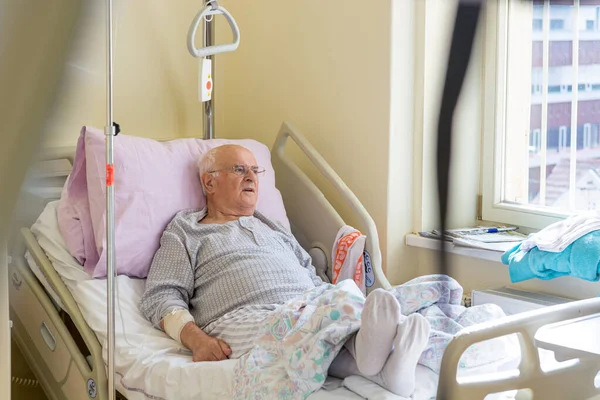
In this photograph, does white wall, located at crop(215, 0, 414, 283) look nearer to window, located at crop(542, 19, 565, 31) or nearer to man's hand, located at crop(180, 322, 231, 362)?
man's hand, located at crop(180, 322, 231, 362)

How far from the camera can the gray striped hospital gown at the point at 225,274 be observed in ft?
5.94

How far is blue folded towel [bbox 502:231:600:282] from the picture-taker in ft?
5.51

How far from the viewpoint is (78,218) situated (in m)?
1.97

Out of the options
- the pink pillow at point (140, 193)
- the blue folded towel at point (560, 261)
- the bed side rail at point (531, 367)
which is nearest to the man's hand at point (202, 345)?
the pink pillow at point (140, 193)

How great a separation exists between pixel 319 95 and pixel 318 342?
41.7 inches

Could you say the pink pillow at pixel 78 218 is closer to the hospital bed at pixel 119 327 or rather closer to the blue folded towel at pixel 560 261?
the hospital bed at pixel 119 327

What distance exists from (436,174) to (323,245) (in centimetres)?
207

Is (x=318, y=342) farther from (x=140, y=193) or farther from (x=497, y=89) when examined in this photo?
(x=497, y=89)

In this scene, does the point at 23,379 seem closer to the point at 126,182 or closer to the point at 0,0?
the point at 126,182

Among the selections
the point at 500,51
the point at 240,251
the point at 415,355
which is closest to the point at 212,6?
the point at 240,251

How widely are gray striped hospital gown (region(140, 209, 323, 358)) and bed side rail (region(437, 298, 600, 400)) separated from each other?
96 centimetres

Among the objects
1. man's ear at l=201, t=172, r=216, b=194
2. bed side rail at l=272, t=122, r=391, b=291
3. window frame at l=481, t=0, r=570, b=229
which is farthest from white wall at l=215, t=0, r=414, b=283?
window frame at l=481, t=0, r=570, b=229

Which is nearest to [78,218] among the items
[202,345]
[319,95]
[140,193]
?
[140,193]

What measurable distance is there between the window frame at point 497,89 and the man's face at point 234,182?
180 cm
